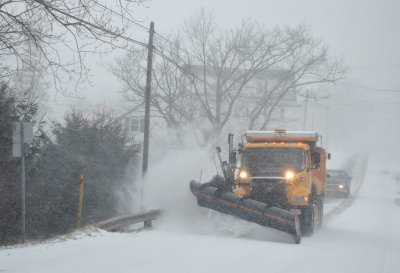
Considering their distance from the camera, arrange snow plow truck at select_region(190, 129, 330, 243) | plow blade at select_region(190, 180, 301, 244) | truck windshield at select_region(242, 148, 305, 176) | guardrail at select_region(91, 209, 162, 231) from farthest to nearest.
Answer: truck windshield at select_region(242, 148, 305, 176) → snow plow truck at select_region(190, 129, 330, 243) → plow blade at select_region(190, 180, 301, 244) → guardrail at select_region(91, 209, 162, 231)

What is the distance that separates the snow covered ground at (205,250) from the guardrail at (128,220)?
0.27 metres

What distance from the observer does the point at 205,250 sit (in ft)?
38.1

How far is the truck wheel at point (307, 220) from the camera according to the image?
15.9 m

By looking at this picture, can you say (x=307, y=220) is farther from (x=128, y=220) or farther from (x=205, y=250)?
(x=205, y=250)

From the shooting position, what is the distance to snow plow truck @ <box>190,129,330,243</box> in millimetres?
14508

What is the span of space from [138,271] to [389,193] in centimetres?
4007

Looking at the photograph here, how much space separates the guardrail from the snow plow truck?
1193 millimetres

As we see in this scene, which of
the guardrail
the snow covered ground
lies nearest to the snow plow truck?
the snow covered ground

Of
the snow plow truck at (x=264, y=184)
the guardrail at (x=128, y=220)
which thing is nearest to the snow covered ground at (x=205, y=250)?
the guardrail at (x=128, y=220)

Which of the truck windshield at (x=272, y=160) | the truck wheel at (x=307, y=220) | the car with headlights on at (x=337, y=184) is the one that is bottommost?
the car with headlights on at (x=337, y=184)

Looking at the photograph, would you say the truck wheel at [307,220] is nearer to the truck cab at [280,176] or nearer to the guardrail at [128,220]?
the truck cab at [280,176]

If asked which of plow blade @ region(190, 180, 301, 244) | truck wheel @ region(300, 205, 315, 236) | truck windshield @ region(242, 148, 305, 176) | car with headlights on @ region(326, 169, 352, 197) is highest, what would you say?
truck windshield @ region(242, 148, 305, 176)

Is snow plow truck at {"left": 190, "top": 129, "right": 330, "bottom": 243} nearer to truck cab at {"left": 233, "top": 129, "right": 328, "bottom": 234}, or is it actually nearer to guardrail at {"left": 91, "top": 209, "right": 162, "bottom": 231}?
truck cab at {"left": 233, "top": 129, "right": 328, "bottom": 234}

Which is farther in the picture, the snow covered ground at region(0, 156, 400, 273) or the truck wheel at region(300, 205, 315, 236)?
the truck wheel at region(300, 205, 315, 236)
